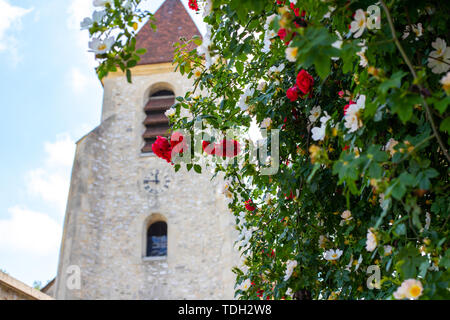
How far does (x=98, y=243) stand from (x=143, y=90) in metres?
4.91

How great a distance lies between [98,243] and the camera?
11367 mm

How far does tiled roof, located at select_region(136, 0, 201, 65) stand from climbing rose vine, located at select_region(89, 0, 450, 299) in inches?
478

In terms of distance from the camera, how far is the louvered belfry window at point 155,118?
523 inches

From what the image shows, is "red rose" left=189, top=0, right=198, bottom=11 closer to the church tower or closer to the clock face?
the church tower

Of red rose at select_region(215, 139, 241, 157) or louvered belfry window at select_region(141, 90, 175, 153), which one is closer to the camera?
red rose at select_region(215, 139, 241, 157)

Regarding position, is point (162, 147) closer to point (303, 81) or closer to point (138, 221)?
point (303, 81)

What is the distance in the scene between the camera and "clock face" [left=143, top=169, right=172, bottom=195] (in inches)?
486

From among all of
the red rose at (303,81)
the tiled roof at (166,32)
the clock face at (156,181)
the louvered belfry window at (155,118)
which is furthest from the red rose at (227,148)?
the tiled roof at (166,32)

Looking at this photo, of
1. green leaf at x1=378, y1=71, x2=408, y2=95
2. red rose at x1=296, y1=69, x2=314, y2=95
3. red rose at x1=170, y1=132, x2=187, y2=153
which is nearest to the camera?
green leaf at x1=378, y1=71, x2=408, y2=95

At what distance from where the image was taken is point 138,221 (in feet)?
39.2

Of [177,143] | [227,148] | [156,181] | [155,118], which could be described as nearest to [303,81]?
[227,148]

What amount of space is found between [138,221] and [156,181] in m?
1.14

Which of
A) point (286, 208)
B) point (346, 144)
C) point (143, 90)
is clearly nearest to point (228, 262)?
point (143, 90)

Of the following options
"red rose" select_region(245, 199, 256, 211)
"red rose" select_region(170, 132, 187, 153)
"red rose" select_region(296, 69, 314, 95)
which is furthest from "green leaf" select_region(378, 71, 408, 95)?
"red rose" select_region(245, 199, 256, 211)
